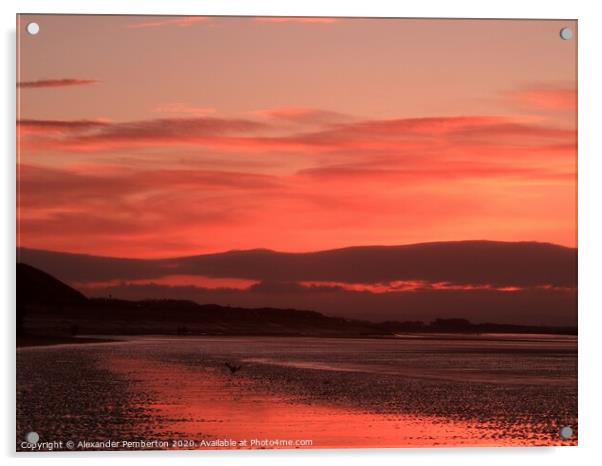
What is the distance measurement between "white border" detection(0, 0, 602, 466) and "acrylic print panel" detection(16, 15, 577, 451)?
0.24 feet

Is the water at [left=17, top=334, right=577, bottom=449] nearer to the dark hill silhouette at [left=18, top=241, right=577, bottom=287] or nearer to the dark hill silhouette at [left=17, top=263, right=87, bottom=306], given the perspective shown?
the dark hill silhouette at [left=17, top=263, right=87, bottom=306]

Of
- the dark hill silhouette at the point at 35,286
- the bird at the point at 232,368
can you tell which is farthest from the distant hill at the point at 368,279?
the bird at the point at 232,368

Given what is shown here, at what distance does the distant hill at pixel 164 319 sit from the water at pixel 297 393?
8cm

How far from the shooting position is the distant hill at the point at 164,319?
31.3 feet

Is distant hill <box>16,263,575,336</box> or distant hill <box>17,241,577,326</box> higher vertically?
distant hill <box>17,241,577,326</box>

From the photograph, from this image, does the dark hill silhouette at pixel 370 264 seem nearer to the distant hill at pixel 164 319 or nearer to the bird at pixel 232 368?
the distant hill at pixel 164 319

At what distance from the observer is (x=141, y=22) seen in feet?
31.9

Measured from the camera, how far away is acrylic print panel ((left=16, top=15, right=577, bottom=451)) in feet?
31.7

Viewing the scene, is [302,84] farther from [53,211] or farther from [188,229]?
[53,211]

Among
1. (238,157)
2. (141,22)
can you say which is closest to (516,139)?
(238,157)

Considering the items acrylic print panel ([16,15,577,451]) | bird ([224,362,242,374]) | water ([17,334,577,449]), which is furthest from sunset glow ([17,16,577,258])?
bird ([224,362,242,374])

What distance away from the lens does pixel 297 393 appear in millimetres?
10148
